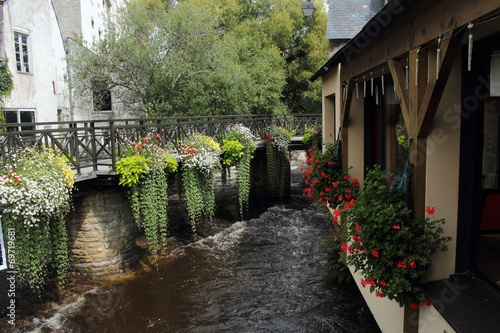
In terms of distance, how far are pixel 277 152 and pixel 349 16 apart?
6046 millimetres

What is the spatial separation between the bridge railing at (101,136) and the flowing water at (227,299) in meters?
2.93

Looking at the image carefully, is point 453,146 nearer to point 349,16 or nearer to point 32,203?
point 32,203

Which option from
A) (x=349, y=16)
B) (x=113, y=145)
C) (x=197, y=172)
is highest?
(x=349, y=16)

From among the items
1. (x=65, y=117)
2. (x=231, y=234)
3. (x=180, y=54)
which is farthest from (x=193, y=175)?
(x=65, y=117)

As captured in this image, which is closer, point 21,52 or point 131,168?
point 131,168

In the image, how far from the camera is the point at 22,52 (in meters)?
17.1

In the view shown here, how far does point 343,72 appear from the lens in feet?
26.1

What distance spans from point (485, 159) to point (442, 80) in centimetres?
109

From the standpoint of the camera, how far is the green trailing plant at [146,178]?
372 inches

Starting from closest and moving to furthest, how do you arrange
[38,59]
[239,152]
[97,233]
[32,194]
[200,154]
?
[32,194] → [97,233] → [200,154] → [239,152] → [38,59]

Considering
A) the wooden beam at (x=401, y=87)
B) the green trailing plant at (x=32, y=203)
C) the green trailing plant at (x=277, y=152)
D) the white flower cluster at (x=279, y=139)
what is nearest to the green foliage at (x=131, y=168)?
the green trailing plant at (x=32, y=203)

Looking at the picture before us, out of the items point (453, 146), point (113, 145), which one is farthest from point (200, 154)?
point (453, 146)

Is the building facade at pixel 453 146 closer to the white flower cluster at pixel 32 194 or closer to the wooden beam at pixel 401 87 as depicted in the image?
the wooden beam at pixel 401 87

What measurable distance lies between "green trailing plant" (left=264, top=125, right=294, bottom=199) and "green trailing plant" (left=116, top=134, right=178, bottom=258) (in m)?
7.60
